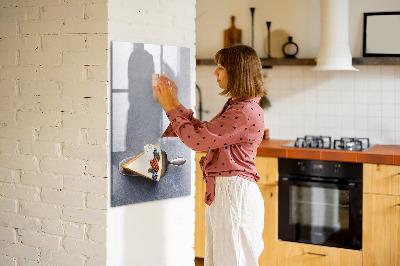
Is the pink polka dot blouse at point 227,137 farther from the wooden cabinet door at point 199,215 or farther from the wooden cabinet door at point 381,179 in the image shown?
the wooden cabinet door at point 199,215

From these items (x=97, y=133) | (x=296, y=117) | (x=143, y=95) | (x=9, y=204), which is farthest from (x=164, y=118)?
(x=296, y=117)

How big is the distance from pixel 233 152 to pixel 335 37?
1.96m

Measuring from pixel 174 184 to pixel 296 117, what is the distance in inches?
75.7

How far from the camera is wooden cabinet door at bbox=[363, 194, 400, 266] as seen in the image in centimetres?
376

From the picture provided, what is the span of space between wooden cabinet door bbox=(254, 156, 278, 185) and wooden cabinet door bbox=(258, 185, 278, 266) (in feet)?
0.14

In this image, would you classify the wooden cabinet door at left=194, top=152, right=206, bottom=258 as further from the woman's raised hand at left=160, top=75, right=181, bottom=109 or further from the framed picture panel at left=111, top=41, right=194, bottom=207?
the woman's raised hand at left=160, top=75, right=181, bottom=109

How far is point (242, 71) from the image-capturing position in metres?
2.59

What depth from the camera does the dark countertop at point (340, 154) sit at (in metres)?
3.77

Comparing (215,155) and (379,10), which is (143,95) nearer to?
(215,155)

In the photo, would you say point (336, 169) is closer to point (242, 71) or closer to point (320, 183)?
point (320, 183)

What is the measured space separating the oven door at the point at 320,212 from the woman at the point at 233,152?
1.37 metres

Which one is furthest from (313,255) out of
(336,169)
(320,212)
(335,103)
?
(335,103)

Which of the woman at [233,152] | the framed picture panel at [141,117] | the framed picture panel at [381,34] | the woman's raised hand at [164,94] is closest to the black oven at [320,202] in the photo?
the framed picture panel at [381,34]

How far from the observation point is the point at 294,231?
414cm
